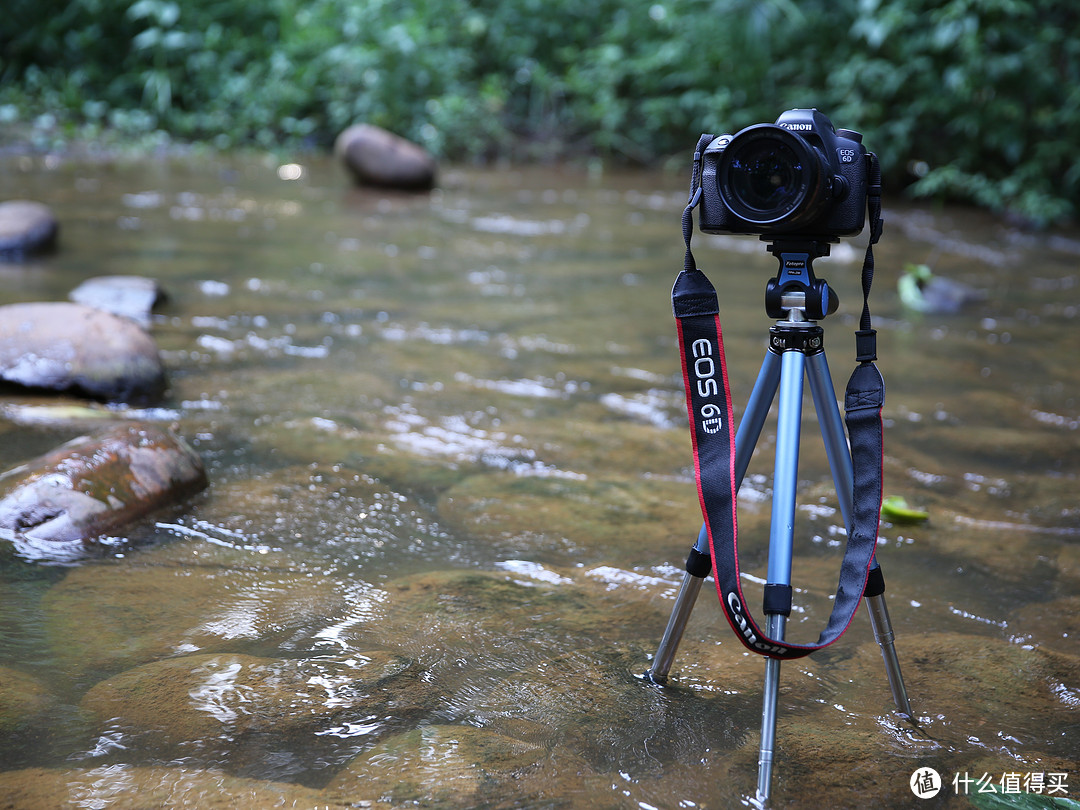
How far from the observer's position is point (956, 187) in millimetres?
8102

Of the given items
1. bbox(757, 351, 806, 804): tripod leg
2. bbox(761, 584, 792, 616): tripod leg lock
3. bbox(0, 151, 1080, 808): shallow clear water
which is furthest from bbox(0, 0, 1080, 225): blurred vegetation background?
bbox(761, 584, 792, 616): tripod leg lock

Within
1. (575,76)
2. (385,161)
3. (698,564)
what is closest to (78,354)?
(698,564)

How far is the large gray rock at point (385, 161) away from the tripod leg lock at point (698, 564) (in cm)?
703

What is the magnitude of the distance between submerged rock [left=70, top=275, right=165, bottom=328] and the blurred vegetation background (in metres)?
6.13

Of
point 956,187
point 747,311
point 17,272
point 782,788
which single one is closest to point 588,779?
point 782,788

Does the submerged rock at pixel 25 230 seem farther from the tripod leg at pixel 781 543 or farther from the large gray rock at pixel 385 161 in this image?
Result: the tripod leg at pixel 781 543

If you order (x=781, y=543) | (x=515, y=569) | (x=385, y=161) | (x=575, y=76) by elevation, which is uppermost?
(x=575, y=76)

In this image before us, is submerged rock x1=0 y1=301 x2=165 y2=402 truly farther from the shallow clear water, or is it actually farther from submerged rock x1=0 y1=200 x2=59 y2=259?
submerged rock x1=0 y1=200 x2=59 y2=259

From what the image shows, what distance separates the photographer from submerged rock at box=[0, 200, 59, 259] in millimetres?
4672

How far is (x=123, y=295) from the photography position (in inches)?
152

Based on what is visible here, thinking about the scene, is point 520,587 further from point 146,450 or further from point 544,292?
point 544,292

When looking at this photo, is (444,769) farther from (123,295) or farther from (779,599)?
(123,295)

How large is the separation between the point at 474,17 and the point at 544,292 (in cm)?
739

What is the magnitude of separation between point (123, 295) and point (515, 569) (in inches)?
102
